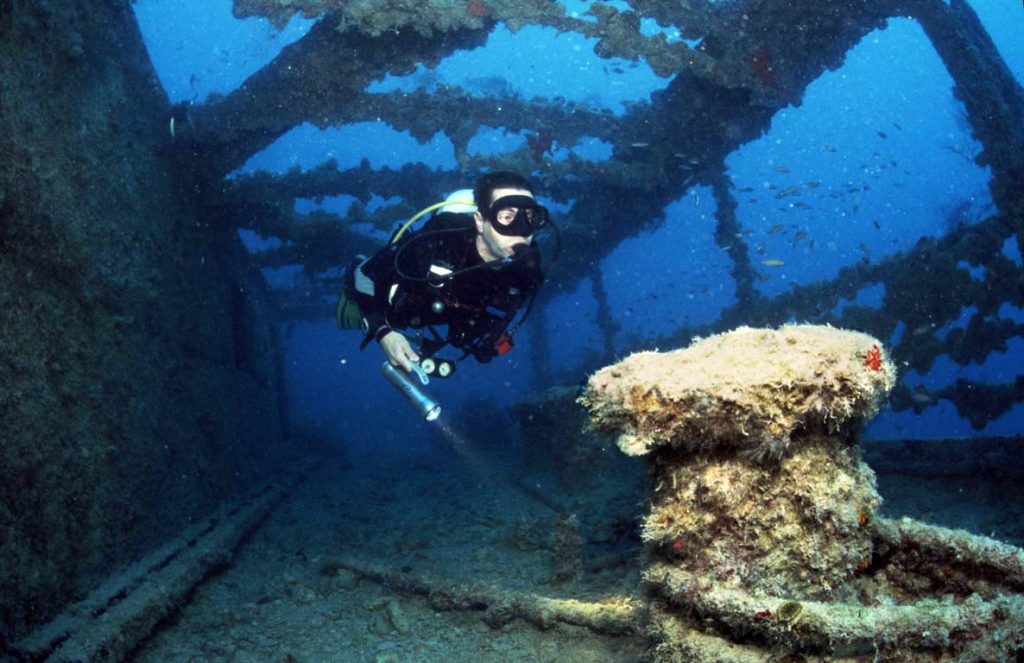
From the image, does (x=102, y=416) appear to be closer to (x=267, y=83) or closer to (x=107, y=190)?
(x=107, y=190)

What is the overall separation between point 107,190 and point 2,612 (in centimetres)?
399

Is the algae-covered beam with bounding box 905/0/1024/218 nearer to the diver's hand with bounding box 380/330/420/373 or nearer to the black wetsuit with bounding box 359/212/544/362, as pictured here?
the black wetsuit with bounding box 359/212/544/362

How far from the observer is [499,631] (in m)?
3.91

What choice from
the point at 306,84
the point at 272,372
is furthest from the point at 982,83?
the point at 272,372

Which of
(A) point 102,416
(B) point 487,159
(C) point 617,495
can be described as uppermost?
(B) point 487,159

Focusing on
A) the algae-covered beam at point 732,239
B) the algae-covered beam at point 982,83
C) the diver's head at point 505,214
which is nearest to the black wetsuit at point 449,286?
the diver's head at point 505,214

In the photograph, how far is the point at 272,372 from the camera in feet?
41.7

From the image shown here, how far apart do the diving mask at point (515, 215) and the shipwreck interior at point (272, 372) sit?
3.49ft

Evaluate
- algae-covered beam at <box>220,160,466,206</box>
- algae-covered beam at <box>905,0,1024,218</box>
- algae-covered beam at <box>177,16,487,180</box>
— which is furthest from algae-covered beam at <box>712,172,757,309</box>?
algae-covered beam at <box>177,16,487,180</box>

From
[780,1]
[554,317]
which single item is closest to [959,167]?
[554,317]

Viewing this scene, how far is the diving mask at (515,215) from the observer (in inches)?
185

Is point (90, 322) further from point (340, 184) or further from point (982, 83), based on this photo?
point (982, 83)

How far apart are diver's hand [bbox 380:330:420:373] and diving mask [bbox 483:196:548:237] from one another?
49.7 inches

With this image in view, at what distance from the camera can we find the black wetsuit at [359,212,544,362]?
4844 millimetres
